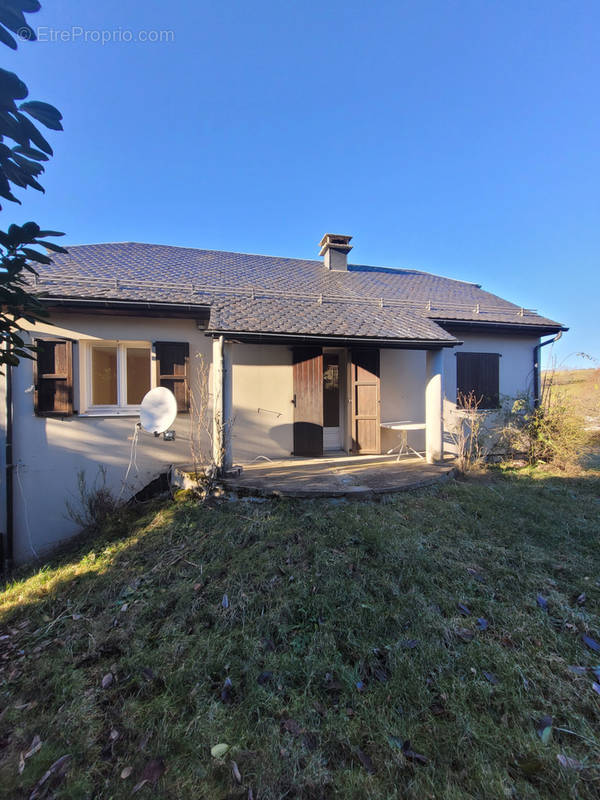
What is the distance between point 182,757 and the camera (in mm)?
1777

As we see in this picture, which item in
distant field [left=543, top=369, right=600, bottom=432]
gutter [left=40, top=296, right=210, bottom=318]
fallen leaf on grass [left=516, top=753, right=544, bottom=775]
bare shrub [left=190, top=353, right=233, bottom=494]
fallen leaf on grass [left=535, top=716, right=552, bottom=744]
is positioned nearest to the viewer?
fallen leaf on grass [left=516, top=753, right=544, bottom=775]

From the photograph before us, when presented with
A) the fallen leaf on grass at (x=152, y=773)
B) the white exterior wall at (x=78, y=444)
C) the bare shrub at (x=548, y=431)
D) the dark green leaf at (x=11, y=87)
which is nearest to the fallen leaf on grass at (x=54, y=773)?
the fallen leaf on grass at (x=152, y=773)

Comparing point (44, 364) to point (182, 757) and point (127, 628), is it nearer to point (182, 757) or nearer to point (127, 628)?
point (127, 628)

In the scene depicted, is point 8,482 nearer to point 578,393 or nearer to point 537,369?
point 578,393

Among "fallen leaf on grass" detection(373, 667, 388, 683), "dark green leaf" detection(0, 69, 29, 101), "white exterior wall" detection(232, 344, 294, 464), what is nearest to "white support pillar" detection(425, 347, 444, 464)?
"white exterior wall" detection(232, 344, 294, 464)

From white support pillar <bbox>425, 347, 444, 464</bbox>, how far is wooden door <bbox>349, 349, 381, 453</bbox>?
121 cm

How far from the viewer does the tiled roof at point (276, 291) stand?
5848mm

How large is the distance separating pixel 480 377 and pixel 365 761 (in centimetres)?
794

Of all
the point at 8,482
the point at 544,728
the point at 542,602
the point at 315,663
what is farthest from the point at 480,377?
the point at 8,482

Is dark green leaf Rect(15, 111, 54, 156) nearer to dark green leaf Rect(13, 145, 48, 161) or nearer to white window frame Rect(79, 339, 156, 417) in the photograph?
dark green leaf Rect(13, 145, 48, 161)

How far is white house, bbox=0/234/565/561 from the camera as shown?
580cm

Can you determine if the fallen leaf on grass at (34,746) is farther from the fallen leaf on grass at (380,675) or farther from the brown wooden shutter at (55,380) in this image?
the brown wooden shutter at (55,380)

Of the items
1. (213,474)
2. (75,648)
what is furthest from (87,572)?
(213,474)

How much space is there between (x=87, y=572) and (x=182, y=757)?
3.10m
